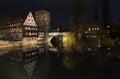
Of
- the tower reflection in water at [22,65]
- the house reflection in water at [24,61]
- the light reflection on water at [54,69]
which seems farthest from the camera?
the house reflection in water at [24,61]

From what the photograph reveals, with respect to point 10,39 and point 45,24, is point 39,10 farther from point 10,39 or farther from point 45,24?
point 10,39

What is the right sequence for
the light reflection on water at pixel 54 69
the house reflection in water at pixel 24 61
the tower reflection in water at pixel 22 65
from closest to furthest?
the light reflection on water at pixel 54 69, the tower reflection in water at pixel 22 65, the house reflection in water at pixel 24 61

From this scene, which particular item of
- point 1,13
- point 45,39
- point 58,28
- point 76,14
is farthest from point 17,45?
point 58,28

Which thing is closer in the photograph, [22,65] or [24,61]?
[22,65]

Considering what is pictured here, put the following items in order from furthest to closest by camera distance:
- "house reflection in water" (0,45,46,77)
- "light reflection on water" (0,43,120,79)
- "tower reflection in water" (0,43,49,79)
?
"house reflection in water" (0,45,46,77) → "tower reflection in water" (0,43,49,79) → "light reflection on water" (0,43,120,79)

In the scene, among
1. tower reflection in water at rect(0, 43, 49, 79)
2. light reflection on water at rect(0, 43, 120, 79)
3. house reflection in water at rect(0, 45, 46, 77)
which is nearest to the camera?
light reflection on water at rect(0, 43, 120, 79)

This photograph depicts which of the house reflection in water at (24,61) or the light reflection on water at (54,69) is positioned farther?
the house reflection in water at (24,61)

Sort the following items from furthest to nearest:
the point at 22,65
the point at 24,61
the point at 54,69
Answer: the point at 24,61, the point at 22,65, the point at 54,69

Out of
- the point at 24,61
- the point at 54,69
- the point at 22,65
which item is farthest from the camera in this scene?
the point at 24,61

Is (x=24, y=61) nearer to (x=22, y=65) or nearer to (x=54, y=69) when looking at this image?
(x=22, y=65)

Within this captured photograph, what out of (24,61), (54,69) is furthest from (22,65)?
(24,61)

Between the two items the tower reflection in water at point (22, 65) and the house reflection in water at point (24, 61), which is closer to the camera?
the tower reflection in water at point (22, 65)

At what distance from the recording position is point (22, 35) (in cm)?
6631

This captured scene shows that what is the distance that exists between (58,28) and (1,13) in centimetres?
3408
